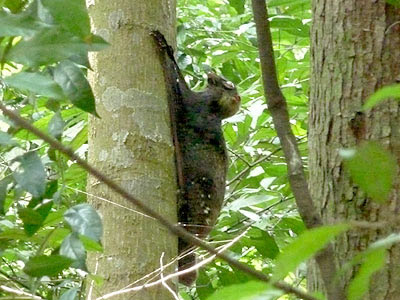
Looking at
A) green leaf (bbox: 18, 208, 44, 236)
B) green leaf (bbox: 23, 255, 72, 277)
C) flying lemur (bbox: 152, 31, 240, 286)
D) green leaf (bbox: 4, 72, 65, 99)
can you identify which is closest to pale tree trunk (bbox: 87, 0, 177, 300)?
flying lemur (bbox: 152, 31, 240, 286)

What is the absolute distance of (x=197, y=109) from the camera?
2.81 metres

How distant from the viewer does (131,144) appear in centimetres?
185

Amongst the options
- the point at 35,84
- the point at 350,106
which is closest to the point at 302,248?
the point at 35,84

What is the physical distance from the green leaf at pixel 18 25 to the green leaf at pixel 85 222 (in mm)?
337

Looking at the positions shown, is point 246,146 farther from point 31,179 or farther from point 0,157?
point 31,179

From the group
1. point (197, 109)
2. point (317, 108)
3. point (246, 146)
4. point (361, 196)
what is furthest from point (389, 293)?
point (246, 146)

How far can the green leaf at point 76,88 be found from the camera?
3.50 ft

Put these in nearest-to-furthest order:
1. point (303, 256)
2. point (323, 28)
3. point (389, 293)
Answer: point (303, 256) → point (389, 293) → point (323, 28)

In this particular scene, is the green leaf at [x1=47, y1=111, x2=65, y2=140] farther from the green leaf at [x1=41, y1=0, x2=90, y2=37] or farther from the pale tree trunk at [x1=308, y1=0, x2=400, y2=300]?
the pale tree trunk at [x1=308, y1=0, x2=400, y2=300]

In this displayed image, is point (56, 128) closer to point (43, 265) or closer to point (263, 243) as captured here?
point (43, 265)

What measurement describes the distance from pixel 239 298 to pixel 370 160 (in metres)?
0.14

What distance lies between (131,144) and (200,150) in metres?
0.90

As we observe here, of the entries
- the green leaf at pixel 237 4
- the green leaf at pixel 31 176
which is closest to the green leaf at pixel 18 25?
the green leaf at pixel 31 176

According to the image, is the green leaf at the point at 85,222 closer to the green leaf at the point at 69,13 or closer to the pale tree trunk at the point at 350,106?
the green leaf at the point at 69,13
